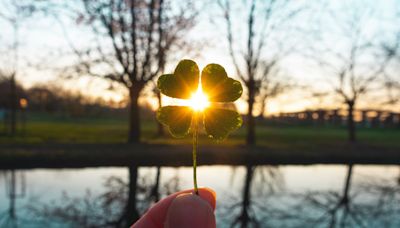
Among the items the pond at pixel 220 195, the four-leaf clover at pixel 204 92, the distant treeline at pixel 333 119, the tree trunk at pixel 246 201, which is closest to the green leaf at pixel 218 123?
the four-leaf clover at pixel 204 92

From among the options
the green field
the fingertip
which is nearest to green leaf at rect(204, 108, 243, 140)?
the fingertip

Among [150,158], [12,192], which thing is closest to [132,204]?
[12,192]

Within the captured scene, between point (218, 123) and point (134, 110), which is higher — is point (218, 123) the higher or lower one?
the lower one

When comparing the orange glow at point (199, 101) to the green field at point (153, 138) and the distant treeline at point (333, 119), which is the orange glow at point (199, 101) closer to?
the green field at point (153, 138)

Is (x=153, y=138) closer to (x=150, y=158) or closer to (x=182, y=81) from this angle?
(x=150, y=158)

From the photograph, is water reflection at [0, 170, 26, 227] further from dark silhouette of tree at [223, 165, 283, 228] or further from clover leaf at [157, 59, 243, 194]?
clover leaf at [157, 59, 243, 194]
